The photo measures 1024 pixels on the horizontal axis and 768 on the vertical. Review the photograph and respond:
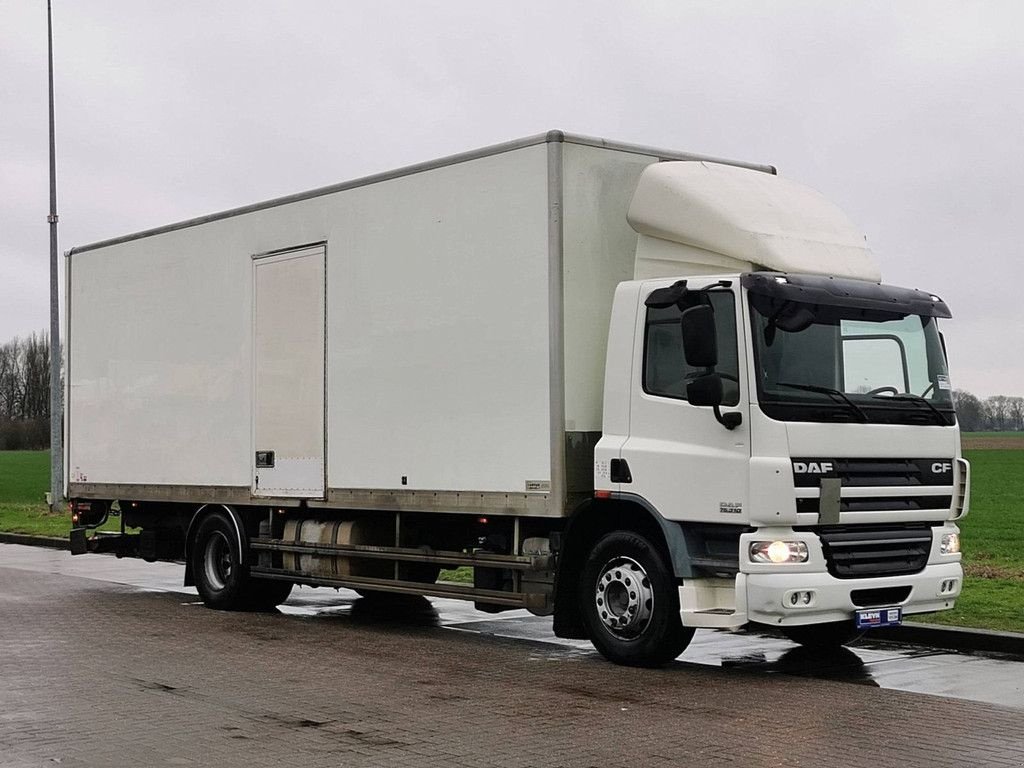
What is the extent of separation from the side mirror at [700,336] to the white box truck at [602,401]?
0.07ft

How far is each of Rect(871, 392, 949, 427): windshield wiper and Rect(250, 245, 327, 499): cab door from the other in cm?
527

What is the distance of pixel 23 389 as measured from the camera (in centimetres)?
11544

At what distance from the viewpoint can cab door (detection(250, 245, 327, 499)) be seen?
43.6ft

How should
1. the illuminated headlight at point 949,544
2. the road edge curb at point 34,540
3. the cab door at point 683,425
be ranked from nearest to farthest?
1. the cab door at point 683,425
2. the illuminated headlight at point 949,544
3. the road edge curb at point 34,540

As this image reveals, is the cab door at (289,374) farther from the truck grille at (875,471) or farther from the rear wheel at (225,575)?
the truck grille at (875,471)

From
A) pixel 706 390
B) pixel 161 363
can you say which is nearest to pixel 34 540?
pixel 161 363

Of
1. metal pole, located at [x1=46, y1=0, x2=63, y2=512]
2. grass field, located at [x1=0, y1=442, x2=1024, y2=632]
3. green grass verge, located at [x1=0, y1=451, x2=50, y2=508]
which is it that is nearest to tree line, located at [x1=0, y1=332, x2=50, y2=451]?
green grass verge, located at [x1=0, y1=451, x2=50, y2=508]

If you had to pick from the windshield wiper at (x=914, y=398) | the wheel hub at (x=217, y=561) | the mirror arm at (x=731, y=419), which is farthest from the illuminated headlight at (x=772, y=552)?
the wheel hub at (x=217, y=561)

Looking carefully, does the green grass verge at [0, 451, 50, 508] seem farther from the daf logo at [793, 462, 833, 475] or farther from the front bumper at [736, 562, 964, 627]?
the daf logo at [793, 462, 833, 475]

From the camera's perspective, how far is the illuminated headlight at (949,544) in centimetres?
1056

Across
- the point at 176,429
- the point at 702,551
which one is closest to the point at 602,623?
the point at 702,551

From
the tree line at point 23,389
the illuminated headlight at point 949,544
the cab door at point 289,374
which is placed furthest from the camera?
the tree line at point 23,389

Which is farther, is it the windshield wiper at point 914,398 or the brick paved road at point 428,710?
the windshield wiper at point 914,398

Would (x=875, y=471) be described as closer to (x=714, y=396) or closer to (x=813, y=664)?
(x=714, y=396)
